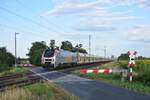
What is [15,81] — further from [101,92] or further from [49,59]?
[49,59]

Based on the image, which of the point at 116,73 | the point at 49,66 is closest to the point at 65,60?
the point at 49,66

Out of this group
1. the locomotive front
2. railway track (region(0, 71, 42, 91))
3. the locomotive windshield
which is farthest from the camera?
the locomotive windshield

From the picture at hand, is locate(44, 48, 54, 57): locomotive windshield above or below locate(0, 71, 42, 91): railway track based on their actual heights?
above

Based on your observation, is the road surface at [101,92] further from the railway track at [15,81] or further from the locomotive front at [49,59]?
the locomotive front at [49,59]

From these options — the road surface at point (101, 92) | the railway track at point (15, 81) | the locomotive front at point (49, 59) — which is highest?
the locomotive front at point (49, 59)

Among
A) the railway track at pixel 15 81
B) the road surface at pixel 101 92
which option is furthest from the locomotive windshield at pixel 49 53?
the road surface at pixel 101 92

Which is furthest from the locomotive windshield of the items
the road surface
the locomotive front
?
the road surface

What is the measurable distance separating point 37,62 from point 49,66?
48.9 meters

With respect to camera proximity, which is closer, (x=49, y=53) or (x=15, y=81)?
(x=15, y=81)

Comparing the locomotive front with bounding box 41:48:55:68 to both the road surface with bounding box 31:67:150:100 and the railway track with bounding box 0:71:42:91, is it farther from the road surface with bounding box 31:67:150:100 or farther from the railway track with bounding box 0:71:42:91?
the road surface with bounding box 31:67:150:100

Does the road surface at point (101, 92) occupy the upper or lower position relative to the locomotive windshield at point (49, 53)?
lower

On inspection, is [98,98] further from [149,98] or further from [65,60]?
[65,60]

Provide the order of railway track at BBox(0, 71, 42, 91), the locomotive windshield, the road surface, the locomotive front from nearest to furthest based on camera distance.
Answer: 1. the road surface
2. railway track at BBox(0, 71, 42, 91)
3. the locomotive front
4. the locomotive windshield

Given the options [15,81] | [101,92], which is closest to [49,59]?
[15,81]
